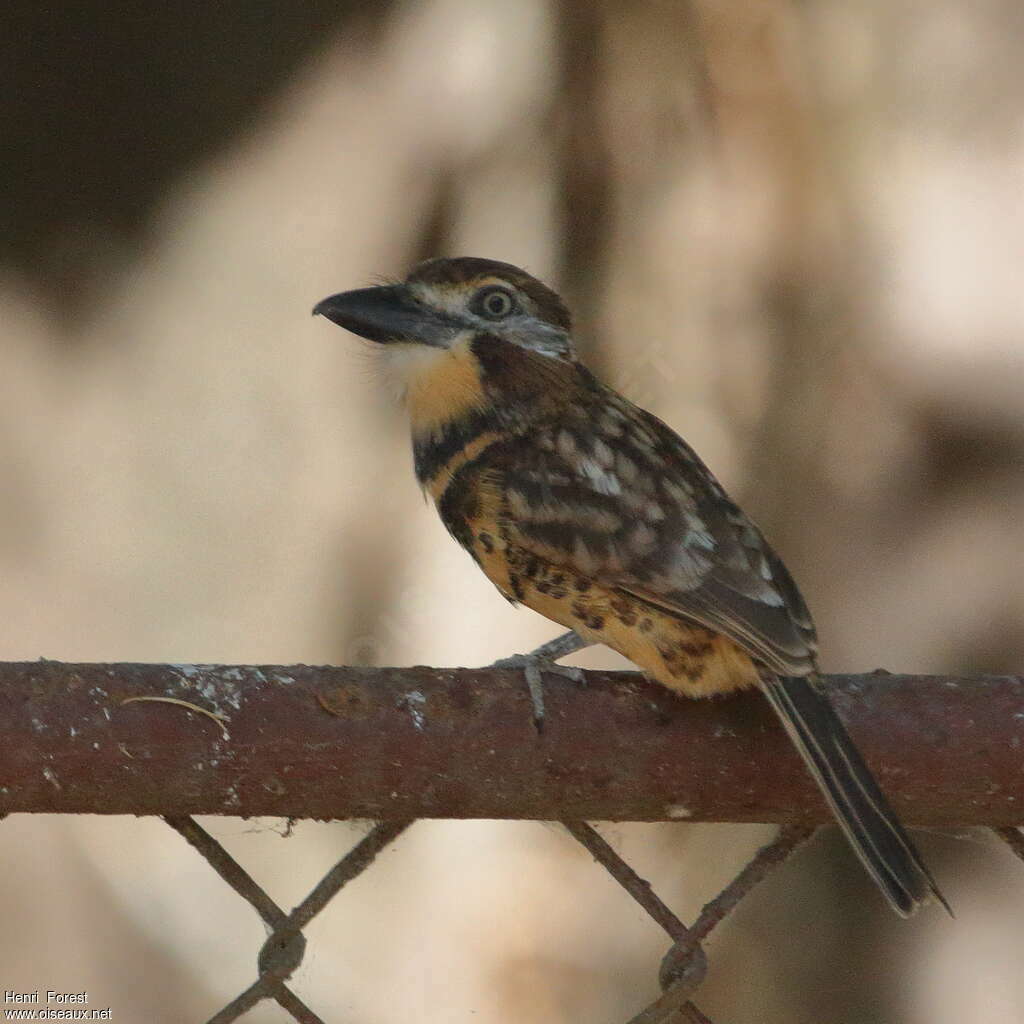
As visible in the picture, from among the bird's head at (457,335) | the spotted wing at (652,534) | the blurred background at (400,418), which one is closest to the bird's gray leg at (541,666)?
the spotted wing at (652,534)

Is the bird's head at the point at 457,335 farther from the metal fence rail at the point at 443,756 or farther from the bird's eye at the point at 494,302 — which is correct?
the metal fence rail at the point at 443,756

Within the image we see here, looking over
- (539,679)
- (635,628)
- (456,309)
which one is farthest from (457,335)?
(539,679)

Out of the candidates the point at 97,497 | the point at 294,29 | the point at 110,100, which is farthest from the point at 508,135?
the point at 97,497

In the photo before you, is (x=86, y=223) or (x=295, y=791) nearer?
(x=295, y=791)

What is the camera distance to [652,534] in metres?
2.15

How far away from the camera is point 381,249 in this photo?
4035mm

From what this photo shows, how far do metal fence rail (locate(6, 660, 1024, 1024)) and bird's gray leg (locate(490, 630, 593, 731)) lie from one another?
0.5 inches

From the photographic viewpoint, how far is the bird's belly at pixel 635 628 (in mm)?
2029

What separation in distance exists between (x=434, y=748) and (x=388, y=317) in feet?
3.95

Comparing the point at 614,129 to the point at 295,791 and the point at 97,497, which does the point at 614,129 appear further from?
the point at 295,791

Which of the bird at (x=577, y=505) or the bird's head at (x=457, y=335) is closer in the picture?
the bird at (x=577, y=505)

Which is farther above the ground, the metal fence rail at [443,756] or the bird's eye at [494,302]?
the bird's eye at [494,302]

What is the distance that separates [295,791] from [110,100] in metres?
2.97

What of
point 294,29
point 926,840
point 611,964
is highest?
point 294,29
